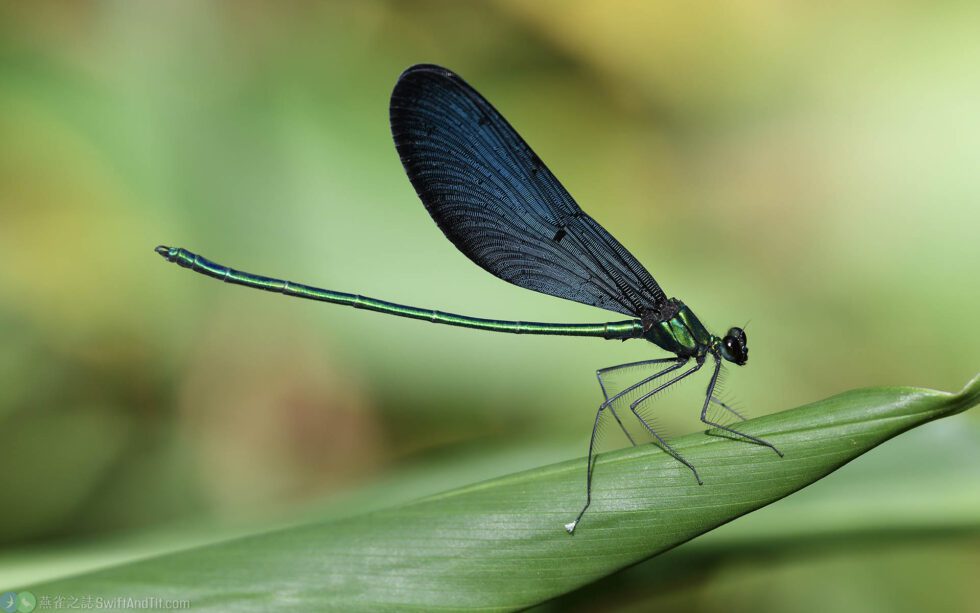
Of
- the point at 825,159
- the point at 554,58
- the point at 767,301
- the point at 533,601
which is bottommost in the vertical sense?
the point at 533,601

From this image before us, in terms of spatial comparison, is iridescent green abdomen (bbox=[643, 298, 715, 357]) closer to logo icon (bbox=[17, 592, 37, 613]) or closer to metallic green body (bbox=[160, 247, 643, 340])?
metallic green body (bbox=[160, 247, 643, 340])

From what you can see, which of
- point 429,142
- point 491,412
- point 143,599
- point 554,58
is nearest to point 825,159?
point 554,58

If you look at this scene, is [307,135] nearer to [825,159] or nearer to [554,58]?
[554,58]

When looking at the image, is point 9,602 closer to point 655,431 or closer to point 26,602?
point 26,602

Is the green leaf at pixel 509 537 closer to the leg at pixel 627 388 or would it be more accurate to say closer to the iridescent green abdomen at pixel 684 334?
the leg at pixel 627 388

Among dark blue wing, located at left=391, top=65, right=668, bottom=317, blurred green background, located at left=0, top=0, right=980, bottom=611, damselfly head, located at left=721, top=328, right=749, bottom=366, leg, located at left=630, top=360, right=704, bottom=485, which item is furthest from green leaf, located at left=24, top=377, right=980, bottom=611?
blurred green background, located at left=0, top=0, right=980, bottom=611

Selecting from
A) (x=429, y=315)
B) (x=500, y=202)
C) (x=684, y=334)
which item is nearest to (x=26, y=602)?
(x=429, y=315)
